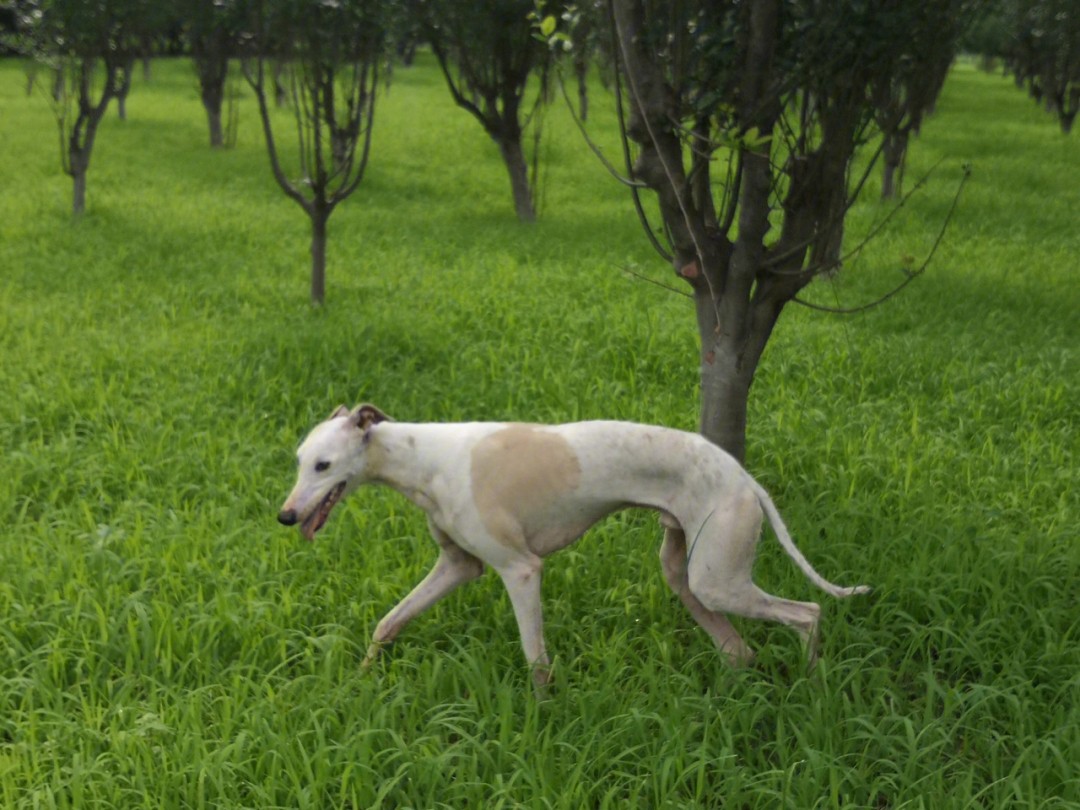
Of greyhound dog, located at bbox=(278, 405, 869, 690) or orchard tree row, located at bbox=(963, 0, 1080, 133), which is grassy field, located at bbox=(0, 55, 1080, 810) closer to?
greyhound dog, located at bbox=(278, 405, 869, 690)

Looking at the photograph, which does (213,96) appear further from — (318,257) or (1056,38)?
(1056,38)

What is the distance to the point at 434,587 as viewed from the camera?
350 cm

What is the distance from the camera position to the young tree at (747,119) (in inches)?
146

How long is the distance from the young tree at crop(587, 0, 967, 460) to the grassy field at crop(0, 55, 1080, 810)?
1186 mm

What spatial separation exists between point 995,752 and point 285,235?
1038 cm

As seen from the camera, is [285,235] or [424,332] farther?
[285,235]

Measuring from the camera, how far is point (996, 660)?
3.57m

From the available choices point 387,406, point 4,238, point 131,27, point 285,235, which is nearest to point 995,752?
point 387,406

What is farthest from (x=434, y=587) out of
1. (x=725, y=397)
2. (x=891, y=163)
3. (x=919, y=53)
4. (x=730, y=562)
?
(x=891, y=163)

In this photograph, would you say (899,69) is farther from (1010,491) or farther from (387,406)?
(387,406)

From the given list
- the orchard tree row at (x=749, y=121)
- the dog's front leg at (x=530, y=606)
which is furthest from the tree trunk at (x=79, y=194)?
the dog's front leg at (x=530, y=606)

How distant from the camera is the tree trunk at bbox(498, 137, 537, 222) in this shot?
43.5 ft

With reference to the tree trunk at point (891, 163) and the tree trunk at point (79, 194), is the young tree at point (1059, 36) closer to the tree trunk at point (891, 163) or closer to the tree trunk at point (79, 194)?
the tree trunk at point (891, 163)

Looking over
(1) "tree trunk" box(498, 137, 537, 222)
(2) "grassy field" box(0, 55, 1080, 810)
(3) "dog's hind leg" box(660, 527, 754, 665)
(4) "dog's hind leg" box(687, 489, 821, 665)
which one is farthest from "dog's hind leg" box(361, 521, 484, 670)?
(1) "tree trunk" box(498, 137, 537, 222)
